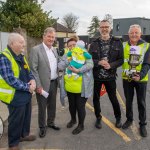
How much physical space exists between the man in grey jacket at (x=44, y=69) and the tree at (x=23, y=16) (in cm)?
890

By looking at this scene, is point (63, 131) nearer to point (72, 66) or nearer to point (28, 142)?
point (28, 142)

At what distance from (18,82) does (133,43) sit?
2.33 meters

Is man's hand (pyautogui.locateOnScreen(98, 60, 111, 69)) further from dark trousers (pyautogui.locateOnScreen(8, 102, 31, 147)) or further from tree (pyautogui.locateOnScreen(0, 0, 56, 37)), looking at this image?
tree (pyautogui.locateOnScreen(0, 0, 56, 37))

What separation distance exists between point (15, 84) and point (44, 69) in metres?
0.90

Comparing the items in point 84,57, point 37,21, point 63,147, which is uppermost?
point 37,21

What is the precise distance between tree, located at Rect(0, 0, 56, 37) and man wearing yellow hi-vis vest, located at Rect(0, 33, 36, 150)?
31.2ft

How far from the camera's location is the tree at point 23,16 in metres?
13.5

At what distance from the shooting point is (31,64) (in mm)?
4867

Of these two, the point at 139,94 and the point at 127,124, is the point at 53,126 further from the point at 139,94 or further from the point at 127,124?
the point at 139,94

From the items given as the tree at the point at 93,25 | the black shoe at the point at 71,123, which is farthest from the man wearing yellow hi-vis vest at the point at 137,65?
the tree at the point at 93,25

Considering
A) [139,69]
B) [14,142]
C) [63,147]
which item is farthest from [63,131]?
[139,69]

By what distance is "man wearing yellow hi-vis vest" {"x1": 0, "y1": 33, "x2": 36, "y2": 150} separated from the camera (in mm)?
4094

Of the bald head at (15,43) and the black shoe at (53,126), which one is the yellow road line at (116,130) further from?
the bald head at (15,43)

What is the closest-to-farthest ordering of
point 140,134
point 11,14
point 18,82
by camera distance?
1. point 18,82
2. point 140,134
3. point 11,14
